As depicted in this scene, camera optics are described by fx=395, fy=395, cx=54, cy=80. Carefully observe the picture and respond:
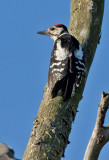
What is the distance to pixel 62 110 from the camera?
4027mm

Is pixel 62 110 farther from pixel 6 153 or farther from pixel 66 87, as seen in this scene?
pixel 6 153

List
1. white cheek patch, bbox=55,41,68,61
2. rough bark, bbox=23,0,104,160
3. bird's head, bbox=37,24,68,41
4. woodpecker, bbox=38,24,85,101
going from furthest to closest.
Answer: bird's head, bbox=37,24,68,41 → white cheek patch, bbox=55,41,68,61 → woodpecker, bbox=38,24,85,101 → rough bark, bbox=23,0,104,160

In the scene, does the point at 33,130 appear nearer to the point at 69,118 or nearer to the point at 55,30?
the point at 69,118

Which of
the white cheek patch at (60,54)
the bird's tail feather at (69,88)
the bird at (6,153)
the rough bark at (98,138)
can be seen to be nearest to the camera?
the bird at (6,153)

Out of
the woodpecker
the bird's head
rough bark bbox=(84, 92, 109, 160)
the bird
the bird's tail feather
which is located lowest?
the bird

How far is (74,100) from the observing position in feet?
14.0

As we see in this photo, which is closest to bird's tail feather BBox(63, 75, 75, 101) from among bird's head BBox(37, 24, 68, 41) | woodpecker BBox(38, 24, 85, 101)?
woodpecker BBox(38, 24, 85, 101)

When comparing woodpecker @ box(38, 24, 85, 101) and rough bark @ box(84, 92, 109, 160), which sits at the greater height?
woodpecker @ box(38, 24, 85, 101)

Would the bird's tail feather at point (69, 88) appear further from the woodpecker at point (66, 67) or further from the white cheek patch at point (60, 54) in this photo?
the white cheek patch at point (60, 54)

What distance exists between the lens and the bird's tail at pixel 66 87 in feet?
13.7

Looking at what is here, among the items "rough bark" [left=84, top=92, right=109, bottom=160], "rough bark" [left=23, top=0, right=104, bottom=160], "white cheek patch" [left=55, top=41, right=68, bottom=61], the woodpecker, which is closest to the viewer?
"rough bark" [left=23, top=0, right=104, bottom=160]

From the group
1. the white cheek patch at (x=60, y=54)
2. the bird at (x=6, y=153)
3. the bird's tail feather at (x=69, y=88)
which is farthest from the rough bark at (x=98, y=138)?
the bird at (x=6, y=153)

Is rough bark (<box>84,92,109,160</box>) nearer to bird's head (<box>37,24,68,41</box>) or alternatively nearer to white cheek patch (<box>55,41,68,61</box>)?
white cheek patch (<box>55,41,68,61</box>)

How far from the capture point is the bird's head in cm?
563
